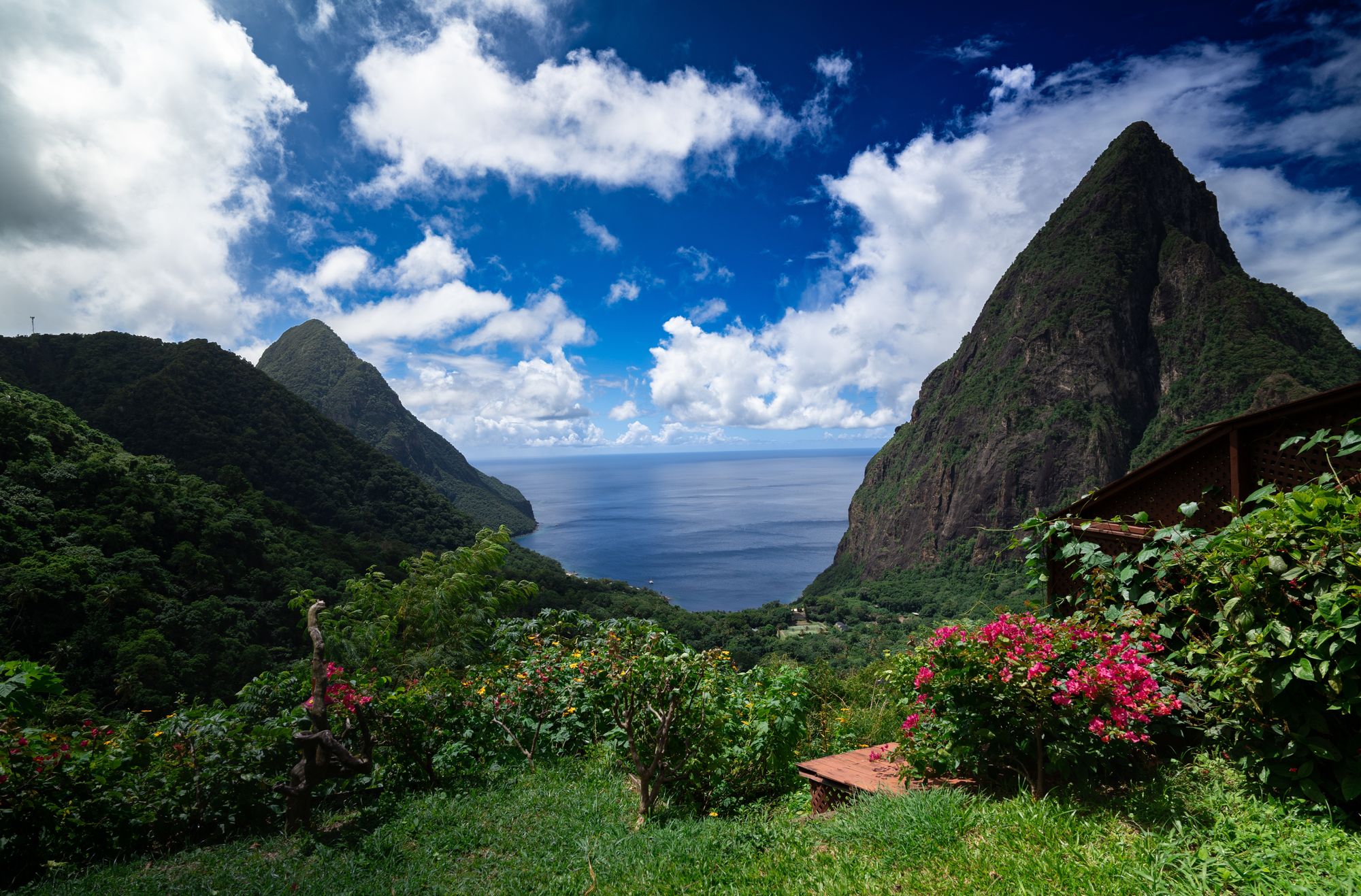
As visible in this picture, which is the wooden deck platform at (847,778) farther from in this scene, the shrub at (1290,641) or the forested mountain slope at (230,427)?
the forested mountain slope at (230,427)

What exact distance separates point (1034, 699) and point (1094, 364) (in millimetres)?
110880

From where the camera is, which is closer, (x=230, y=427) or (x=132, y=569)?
(x=132, y=569)

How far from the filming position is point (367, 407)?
118 metres

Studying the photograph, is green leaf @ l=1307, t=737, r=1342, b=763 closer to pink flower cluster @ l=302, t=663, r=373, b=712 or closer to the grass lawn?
the grass lawn

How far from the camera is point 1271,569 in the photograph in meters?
2.64

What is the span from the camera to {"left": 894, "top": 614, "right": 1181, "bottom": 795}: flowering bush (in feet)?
9.26

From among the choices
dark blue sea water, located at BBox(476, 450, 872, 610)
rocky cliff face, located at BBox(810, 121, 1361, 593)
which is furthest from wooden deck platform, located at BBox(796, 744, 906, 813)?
rocky cliff face, located at BBox(810, 121, 1361, 593)

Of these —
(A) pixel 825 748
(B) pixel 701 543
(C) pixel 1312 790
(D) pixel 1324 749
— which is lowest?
(B) pixel 701 543

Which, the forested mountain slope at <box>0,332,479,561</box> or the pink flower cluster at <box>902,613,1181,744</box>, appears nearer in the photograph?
the pink flower cluster at <box>902,613,1181,744</box>

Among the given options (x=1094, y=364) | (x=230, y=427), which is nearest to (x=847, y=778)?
(x=230, y=427)

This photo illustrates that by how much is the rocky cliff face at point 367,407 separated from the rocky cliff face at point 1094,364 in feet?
223

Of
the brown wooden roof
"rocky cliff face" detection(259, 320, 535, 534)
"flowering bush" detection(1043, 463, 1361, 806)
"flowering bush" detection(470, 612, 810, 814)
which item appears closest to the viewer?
"flowering bush" detection(1043, 463, 1361, 806)

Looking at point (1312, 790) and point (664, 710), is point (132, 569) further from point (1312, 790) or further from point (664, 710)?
point (1312, 790)

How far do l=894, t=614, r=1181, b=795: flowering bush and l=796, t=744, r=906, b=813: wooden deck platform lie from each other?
10.5 inches
